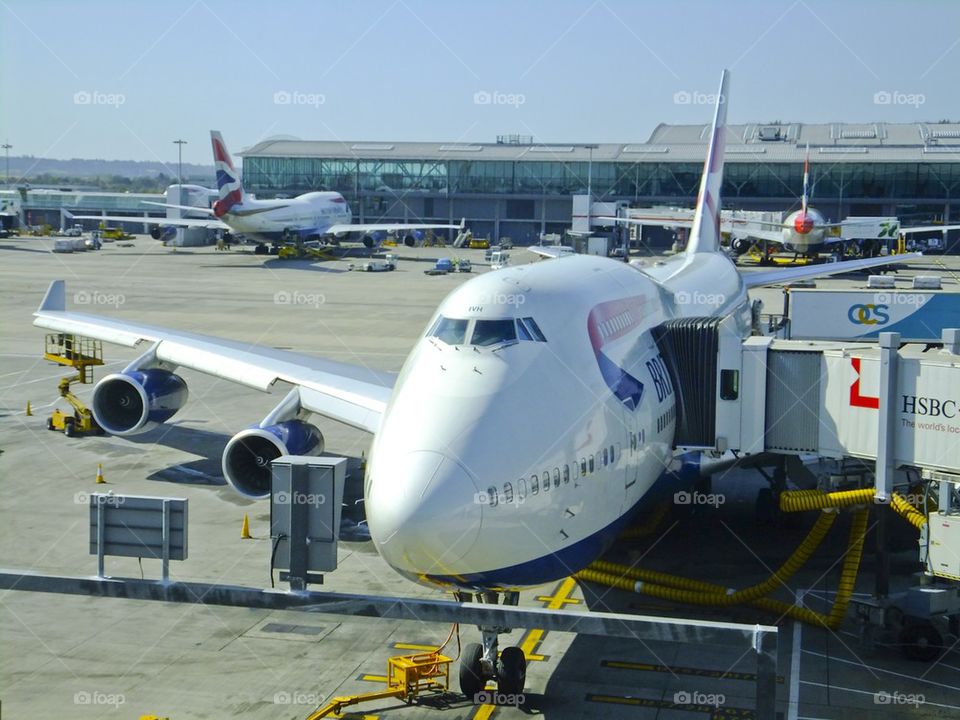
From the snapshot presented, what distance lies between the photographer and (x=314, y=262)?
10262 cm

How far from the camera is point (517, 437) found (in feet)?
51.9

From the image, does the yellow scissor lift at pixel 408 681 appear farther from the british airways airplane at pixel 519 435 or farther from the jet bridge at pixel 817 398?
the jet bridge at pixel 817 398

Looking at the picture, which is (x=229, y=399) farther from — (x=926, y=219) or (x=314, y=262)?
(x=926, y=219)

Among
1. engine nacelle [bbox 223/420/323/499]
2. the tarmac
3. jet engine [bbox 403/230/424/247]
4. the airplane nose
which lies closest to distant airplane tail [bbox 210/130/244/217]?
jet engine [bbox 403/230/424/247]

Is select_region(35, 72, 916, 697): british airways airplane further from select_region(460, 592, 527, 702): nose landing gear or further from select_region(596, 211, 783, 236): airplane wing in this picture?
select_region(596, 211, 783, 236): airplane wing

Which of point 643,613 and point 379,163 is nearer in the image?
point 643,613

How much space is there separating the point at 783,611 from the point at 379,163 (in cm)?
12765

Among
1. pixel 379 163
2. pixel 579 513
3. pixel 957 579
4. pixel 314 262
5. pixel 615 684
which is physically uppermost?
pixel 379 163

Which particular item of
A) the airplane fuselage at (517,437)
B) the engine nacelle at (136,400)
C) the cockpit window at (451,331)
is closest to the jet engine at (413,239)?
the engine nacelle at (136,400)

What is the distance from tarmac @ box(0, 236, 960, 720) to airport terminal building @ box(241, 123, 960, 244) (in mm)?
99487

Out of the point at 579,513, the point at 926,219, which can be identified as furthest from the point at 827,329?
the point at 926,219

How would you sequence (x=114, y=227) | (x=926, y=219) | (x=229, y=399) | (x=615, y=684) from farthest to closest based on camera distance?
(x=114, y=227) → (x=926, y=219) → (x=229, y=399) → (x=615, y=684)

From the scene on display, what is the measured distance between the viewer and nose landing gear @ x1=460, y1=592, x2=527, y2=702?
17125 millimetres

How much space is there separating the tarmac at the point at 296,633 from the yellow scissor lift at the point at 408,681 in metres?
0.25
